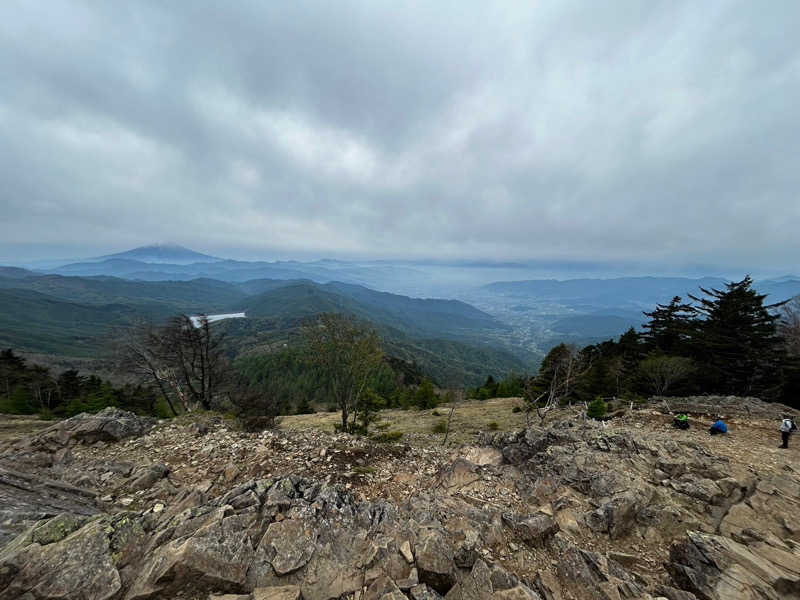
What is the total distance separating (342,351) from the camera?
21.1 meters

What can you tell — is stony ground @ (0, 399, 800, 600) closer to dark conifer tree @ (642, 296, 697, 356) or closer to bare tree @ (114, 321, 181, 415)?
bare tree @ (114, 321, 181, 415)

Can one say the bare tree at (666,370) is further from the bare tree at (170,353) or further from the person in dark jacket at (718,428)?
the bare tree at (170,353)

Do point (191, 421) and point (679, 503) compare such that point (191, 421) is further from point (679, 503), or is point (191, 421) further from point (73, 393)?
point (73, 393)

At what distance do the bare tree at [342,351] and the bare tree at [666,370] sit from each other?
29.8 meters

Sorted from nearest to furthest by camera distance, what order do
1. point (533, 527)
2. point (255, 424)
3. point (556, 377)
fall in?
point (533, 527), point (255, 424), point (556, 377)

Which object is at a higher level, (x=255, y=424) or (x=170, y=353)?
(x=170, y=353)

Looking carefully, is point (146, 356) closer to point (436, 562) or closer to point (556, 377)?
point (436, 562)

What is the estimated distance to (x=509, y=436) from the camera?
14203 millimetres

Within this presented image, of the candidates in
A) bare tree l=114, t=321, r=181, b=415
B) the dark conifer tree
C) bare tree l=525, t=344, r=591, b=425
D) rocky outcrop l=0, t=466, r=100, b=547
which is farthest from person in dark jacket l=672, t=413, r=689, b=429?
bare tree l=114, t=321, r=181, b=415

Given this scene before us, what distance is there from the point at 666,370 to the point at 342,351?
107 feet

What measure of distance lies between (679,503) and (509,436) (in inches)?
243

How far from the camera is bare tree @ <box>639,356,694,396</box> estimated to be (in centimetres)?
2912

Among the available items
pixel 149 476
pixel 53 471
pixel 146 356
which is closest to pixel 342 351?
pixel 149 476

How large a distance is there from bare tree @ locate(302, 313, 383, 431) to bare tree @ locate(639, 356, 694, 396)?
29828 millimetres
